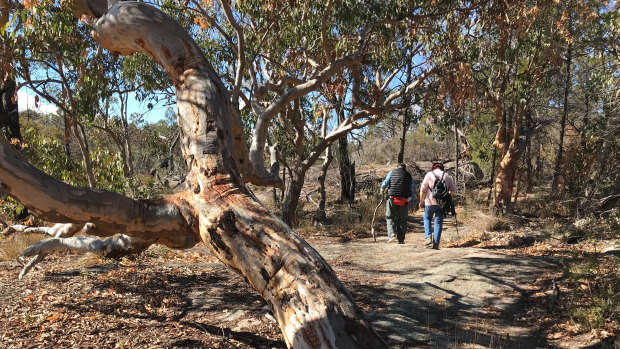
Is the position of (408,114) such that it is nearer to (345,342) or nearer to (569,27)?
(569,27)

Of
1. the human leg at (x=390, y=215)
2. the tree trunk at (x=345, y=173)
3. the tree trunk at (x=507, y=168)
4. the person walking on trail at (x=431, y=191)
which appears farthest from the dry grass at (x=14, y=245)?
the tree trunk at (x=507, y=168)

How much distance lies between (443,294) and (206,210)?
3496 mm

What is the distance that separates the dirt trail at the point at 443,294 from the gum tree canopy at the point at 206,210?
6.63 ft

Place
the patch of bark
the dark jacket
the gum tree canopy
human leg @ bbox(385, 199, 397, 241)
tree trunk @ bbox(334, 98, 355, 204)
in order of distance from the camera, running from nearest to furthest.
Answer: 1. the gum tree canopy
2. the patch of bark
3. the dark jacket
4. human leg @ bbox(385, 199, 397, 241)
5. tree trunk @ bbox(334, 98, 355, 204)

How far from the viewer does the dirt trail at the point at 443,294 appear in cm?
397

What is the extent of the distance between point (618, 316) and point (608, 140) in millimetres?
6330

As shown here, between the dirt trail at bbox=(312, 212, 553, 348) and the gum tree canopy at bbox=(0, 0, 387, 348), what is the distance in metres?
2.02

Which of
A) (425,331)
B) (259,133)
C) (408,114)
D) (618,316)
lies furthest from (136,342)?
(408,114)

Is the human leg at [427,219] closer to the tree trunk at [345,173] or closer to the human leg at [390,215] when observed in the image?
the human leg at [390,215]

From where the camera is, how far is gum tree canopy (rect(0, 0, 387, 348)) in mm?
2053

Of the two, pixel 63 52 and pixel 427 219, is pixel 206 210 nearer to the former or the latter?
pixel 427 219

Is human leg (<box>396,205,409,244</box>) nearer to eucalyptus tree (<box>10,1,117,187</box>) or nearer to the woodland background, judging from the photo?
the woodland background

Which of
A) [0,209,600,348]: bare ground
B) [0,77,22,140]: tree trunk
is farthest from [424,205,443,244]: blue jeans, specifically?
[0,77,22,140]: tree trunk

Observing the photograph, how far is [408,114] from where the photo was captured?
13.6 metres
